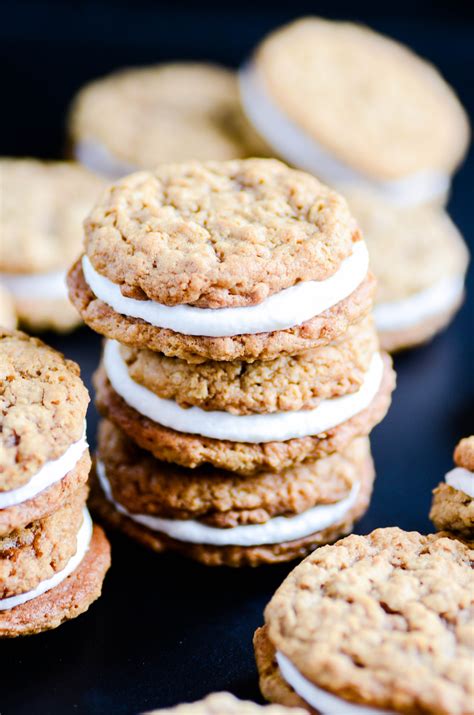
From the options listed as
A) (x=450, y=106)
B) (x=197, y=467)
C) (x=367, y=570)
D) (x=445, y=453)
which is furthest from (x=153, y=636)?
(x=450, y=106)

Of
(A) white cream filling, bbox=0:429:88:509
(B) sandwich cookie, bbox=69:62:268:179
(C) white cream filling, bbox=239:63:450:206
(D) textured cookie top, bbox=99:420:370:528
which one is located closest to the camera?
(A) white cream filling, bbox=0:429:88:509

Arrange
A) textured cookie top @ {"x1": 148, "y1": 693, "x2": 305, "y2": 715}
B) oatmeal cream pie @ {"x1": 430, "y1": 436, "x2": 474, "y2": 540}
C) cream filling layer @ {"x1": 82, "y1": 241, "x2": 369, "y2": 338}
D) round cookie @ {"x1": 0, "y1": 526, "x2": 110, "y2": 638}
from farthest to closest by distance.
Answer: oatmeal cream pie @ {"x1": 430, "y1": 436, "x2": 474, "y2": 540}
round cookie @ {"x1": 0, "y1": 526, "x2": 110, "y2": 638}
cream filling layer @ {"x1": 82, "y1": 241, "x2": 369, "y2": 338}
textured cookie top @ {"x1": 148, "y1": 693, "x2": 305, "y2": 715}

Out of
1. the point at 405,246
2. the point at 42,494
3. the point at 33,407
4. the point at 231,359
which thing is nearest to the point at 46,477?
the point at 42,494

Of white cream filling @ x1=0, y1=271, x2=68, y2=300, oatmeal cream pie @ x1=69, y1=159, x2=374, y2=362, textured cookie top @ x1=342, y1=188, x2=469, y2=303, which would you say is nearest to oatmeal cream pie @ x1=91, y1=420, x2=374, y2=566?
oatmeal cream pie @ x1=69, y1=159, x2=374, y2=362

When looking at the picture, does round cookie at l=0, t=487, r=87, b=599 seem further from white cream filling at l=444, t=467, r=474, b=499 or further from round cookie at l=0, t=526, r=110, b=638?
white cream filling at l=444, t=467, r=474, b=499

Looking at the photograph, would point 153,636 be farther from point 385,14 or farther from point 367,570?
point 385,14

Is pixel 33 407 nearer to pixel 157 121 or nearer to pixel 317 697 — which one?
pixel 317 697
